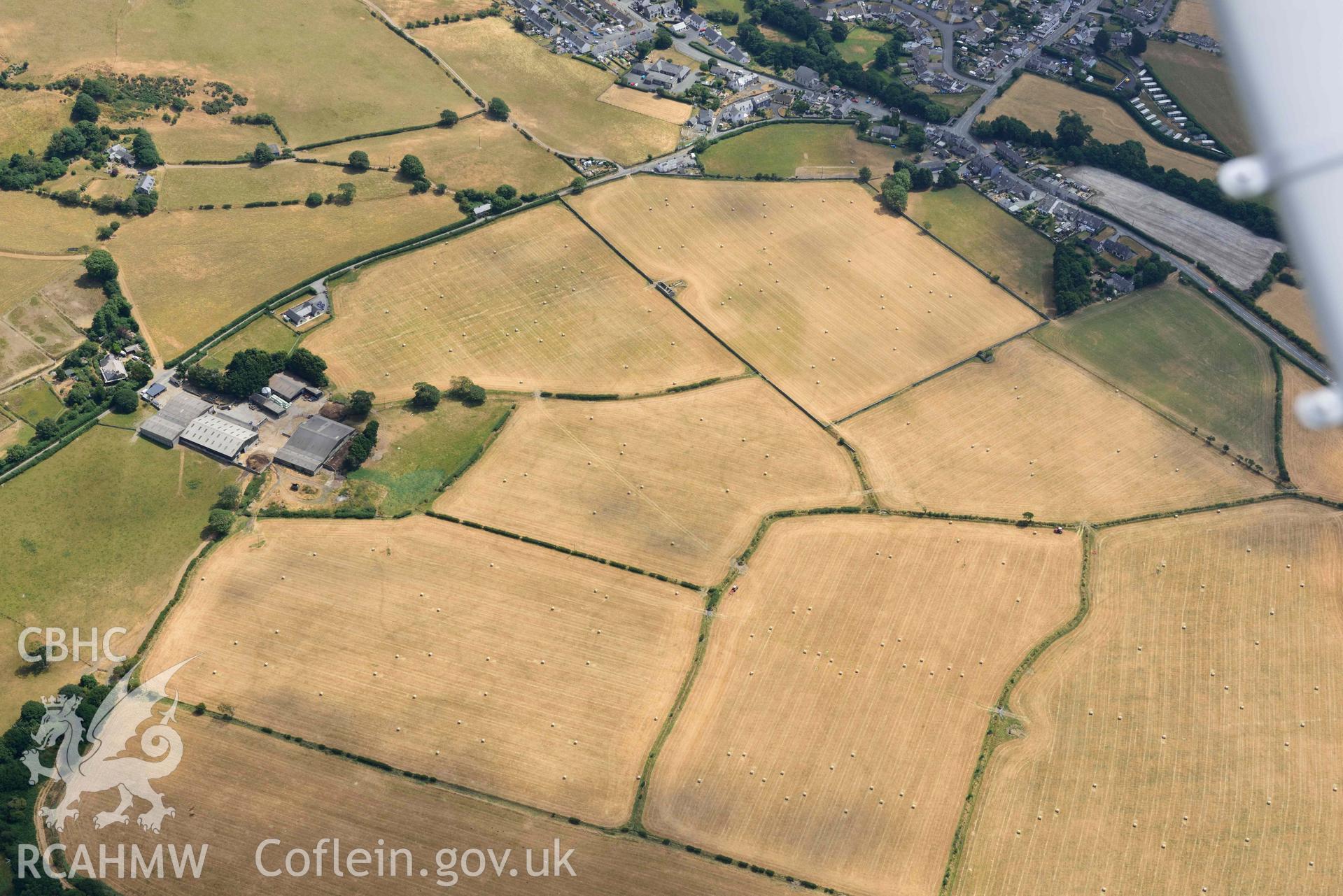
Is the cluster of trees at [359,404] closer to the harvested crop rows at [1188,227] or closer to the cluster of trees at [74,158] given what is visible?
the cluster of trees at [74,158]

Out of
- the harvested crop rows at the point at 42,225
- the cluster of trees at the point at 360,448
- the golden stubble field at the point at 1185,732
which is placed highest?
the golden stubble field at the point at 1185,732

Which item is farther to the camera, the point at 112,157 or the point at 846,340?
the point at 112,157

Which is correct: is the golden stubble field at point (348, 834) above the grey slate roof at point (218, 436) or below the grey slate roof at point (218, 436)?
below

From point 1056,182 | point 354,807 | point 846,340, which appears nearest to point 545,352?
point 846,340

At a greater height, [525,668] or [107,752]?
[525,668]

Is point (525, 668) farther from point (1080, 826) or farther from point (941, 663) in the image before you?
point (1080, 826)

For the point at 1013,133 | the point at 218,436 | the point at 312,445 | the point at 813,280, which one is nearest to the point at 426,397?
the point at 312,445

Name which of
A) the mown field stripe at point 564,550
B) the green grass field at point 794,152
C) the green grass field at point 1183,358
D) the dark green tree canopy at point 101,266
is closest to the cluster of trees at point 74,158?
the dark green tree canopy at point 101,266

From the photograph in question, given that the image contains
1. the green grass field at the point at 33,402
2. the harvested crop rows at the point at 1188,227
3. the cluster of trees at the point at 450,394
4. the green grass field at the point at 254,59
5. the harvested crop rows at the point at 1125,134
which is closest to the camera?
the green grass field at the point at 33,402
